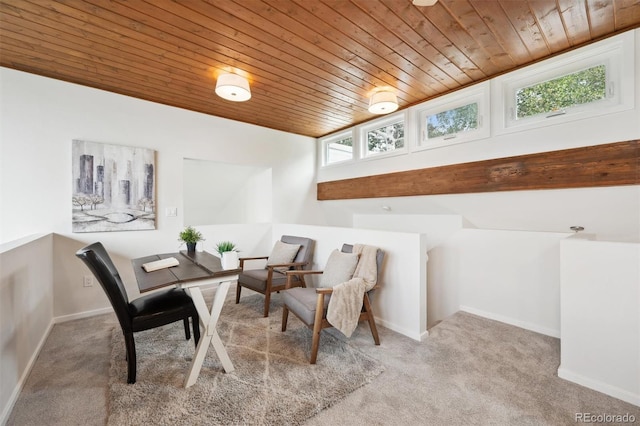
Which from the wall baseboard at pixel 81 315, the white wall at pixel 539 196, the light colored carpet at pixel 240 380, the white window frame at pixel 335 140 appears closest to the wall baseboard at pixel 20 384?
the wall baseboard at pixel 81 315

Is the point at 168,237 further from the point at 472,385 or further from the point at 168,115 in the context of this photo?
the point at 472,385

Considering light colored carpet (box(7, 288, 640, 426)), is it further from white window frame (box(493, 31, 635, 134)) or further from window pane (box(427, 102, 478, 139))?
window pane (box(427, 102, 478, 139))

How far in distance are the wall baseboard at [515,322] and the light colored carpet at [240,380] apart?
6.13 ft

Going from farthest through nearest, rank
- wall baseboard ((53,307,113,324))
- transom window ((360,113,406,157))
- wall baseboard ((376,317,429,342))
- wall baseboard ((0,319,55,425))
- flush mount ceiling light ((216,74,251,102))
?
transom window ((360,113,406,157)) → wall baseboard ((53,307,113,324)) → flush mount ceiling light ((216,74,251,102)) → wall baseboard ((376,317,429,342)) → wall baseboard ((0,319,55,425))

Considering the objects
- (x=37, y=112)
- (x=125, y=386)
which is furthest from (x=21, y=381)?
(x=37, y=112)

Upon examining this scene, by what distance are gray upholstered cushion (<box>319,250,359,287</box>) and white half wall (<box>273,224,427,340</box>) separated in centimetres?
36

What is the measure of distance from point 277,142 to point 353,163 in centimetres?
133

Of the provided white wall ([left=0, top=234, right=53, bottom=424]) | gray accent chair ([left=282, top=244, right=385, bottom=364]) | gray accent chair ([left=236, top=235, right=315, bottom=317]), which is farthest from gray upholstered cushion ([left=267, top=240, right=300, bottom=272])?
white wall ([left=0, top=234, right=53, bottom=424])

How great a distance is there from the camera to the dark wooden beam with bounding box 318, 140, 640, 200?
81.4 inches

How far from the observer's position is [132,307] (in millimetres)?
1964

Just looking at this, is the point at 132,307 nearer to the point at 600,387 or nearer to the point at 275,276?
the point at 275,276

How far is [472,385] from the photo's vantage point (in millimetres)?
1841

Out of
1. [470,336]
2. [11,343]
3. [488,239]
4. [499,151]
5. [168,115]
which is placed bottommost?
[470,336]

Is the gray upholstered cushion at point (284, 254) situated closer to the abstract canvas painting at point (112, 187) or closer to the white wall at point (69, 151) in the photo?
the white wall at point (69, 151)
